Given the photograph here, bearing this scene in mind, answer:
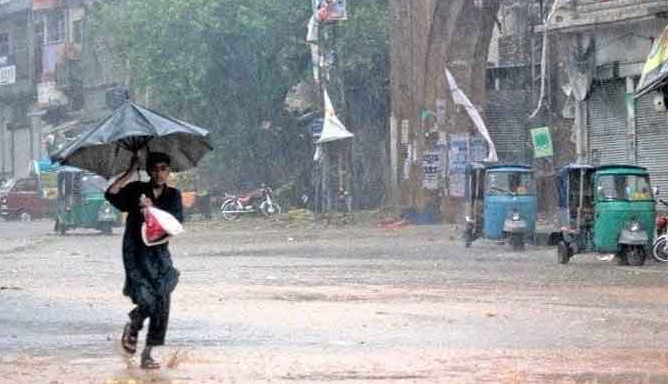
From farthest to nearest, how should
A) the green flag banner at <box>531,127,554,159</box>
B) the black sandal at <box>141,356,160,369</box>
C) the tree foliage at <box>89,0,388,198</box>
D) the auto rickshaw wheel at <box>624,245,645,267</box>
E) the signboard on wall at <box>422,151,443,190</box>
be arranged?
the tree foliage at <box>89,0,388,198</box> → the signboard on wall at <box>422,151,443,190</box> → the green flag banner at <box>531,127,554,159</box> → the auto rickshaw wheel at <box>624,245,645,267</box> → the black sandal at <box>141,356,160,369</box>

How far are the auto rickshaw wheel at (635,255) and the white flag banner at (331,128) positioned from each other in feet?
59.3

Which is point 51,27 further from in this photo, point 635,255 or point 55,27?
point 635,255

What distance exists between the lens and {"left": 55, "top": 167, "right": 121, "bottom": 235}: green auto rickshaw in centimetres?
3956

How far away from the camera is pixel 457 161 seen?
134ft

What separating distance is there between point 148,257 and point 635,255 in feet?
46.1

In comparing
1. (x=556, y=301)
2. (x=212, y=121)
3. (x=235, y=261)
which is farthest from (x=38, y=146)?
(x=556, y=301)

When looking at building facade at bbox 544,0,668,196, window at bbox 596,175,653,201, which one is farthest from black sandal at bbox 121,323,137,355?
building facade at bbox 544,0,668,196

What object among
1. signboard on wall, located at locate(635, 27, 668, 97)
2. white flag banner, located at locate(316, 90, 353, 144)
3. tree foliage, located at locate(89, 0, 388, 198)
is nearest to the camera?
signboard on wall, located at locate(635, 27, 668, 97)

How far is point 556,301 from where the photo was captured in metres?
17.6

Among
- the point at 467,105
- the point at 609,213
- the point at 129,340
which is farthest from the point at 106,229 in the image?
the point at 129,340

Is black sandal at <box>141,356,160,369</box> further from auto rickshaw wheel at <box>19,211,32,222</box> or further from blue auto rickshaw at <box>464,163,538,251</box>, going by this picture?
auto rickshaw wheel at <box>19,211,32,222</box>

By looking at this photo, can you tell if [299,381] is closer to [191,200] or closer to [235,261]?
[235,261]

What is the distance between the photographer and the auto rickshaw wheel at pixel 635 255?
24.0m

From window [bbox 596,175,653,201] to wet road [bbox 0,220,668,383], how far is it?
1186 mm
